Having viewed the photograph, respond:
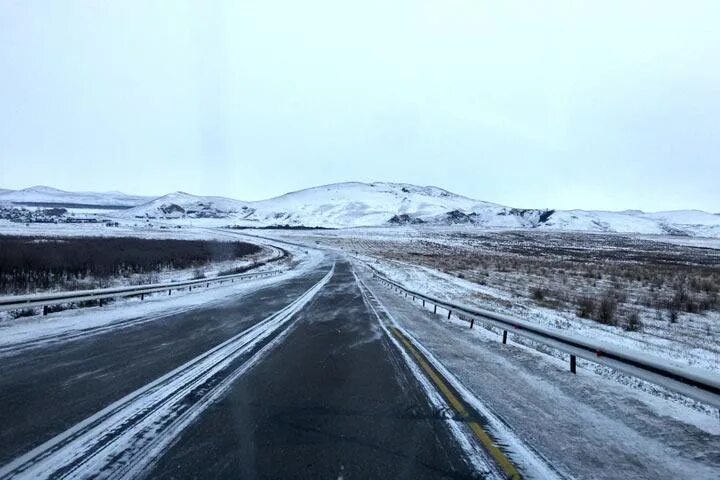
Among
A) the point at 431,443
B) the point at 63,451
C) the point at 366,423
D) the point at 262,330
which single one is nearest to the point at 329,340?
the point at 262,330

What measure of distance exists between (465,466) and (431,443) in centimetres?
58

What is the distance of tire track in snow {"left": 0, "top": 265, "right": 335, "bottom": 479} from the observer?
407 cm

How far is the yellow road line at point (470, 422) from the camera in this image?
4.36 meters

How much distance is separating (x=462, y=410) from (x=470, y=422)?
0.43 meters

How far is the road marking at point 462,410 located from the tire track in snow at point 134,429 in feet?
10.2

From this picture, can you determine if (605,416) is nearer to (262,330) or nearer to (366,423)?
(366,423)

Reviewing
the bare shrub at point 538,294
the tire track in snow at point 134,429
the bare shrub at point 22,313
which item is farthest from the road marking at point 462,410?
the bare shrub at point 538,294

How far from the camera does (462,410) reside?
6.02m

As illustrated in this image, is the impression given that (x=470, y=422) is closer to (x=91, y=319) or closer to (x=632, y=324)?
(x=91, y=319)

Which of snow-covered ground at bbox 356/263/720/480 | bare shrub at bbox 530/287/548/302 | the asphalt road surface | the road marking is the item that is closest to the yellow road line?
the road marking

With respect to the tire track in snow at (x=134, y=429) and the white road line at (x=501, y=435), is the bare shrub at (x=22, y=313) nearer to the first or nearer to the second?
the tire track in snow at (x=134, y=429)

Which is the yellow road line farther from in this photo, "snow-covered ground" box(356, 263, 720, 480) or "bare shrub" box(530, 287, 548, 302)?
"bare shrub" box(530, 287, 548, 302)

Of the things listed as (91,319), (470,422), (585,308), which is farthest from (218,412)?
(585,308)

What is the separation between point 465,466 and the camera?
4363mm
